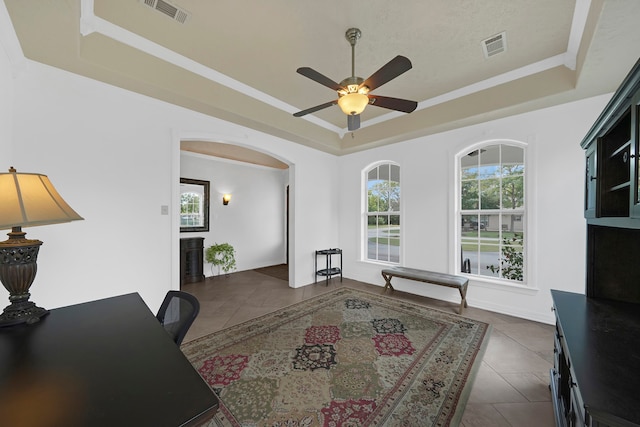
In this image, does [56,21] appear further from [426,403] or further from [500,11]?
[426,403]

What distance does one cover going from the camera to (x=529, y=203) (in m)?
3.40

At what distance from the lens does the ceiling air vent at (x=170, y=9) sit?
2.13m

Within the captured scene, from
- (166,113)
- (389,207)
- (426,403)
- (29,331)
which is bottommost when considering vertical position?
(426,403)

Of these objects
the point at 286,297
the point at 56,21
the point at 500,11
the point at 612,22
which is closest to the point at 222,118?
the point at 56,21

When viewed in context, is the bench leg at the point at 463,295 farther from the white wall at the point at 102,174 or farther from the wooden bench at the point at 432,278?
the white wall at the point at 102,174

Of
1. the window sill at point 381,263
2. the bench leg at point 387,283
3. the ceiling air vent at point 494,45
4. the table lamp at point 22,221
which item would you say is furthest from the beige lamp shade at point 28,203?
the window sill at point 381,263

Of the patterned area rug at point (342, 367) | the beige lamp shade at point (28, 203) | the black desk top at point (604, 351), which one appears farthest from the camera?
the patterned area rug at point (342, 367)

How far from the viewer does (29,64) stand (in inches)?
93.0

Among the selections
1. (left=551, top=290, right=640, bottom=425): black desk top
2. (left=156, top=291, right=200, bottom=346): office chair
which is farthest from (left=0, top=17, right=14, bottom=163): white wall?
(left=551, top=290, right=640, bottom=425): black desk top

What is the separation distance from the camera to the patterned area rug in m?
1.82

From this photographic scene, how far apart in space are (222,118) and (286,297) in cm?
297

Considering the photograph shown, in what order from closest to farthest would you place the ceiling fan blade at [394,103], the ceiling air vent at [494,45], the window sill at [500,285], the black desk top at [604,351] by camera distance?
the black desk top at [604,351] → the ceiling fan blade at [394,103] → the ceiling air vent at [494,45] → the window sill at [500,285]

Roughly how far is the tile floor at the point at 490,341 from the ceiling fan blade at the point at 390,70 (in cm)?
257

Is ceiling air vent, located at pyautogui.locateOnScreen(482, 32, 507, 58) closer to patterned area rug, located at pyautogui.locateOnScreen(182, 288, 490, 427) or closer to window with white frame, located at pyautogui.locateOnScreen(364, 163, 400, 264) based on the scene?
window with white frame, located at pyautogui.locateOnScreen(364, 163, 400, 264)
